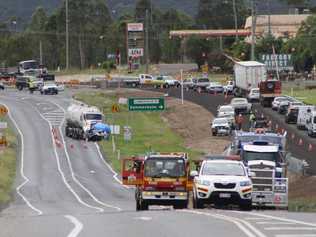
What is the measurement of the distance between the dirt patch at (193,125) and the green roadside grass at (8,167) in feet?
42.2

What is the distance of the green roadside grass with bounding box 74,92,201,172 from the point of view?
229 feet

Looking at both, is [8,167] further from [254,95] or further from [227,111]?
[254,95]

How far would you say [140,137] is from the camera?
79812mm

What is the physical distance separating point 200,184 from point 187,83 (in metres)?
102

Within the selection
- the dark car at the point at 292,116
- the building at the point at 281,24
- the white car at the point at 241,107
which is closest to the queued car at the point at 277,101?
the white car at the point at 241,107

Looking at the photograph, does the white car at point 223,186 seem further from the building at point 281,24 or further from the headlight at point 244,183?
the building at point 281,24

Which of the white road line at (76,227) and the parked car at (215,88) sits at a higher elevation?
the white road line at (76,227)

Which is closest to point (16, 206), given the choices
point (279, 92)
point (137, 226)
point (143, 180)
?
point (143, 180)

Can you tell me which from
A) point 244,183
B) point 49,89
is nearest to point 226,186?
point 244,183

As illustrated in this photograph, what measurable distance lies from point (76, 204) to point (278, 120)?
42.5 metres

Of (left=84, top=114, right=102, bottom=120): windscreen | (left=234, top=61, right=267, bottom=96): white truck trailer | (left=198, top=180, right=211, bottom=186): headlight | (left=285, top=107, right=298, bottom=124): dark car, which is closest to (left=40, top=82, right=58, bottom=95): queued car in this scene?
(left=234, top=61, right=267, bottom=96): white truck trailer

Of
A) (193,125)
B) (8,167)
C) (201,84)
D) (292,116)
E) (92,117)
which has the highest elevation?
(92,117)

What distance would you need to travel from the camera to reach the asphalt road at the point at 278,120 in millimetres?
60812

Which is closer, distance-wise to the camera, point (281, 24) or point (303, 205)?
point (303, 205)
